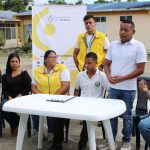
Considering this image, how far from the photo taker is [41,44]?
7.23 meters

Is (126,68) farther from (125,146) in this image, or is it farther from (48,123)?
(48,123)

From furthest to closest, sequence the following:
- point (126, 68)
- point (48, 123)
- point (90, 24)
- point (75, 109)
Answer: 1. point (90, 24)
2. point (48, 123)
3. point (126, 68)
4. point (75, 109)

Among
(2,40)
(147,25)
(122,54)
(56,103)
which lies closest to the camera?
(56,103)

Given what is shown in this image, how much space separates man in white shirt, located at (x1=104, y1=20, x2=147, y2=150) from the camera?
16.7 feet

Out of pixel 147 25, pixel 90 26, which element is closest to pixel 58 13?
pixel 90 26

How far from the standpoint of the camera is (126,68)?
5.17 metres

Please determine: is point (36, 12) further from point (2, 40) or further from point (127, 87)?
point (2, 40)

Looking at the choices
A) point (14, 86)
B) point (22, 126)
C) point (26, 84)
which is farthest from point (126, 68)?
point (14, 86)

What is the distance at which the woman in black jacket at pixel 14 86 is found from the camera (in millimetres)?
6227

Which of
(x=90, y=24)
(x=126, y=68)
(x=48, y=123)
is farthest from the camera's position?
(x=90, y=24)

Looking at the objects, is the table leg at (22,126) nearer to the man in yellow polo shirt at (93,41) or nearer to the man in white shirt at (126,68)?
the man in white shirt at (126,68)

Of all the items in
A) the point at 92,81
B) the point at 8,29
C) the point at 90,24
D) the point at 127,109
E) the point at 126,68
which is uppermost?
the point at 90,24

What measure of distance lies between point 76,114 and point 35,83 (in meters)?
1.74

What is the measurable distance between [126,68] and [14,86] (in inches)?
76.8
